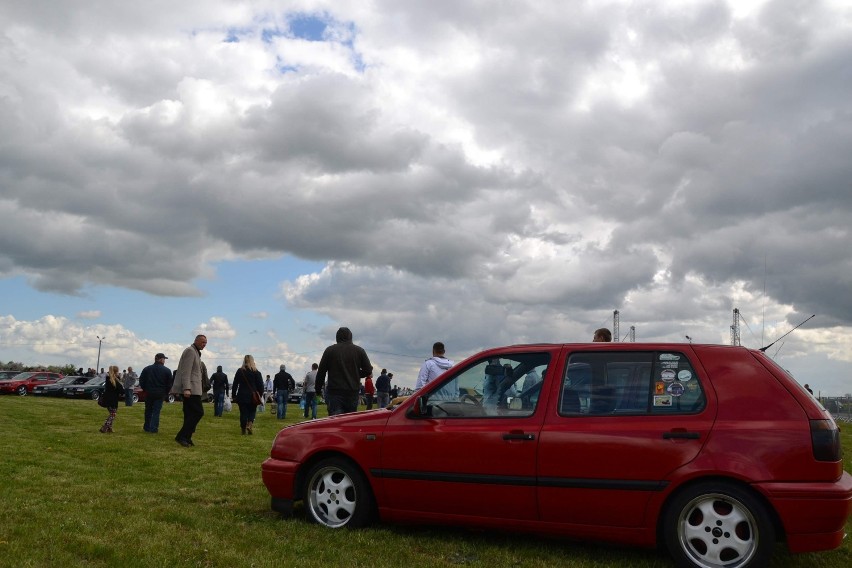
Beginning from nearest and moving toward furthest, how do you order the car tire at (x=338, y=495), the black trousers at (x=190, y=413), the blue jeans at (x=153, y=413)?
the car tire at (x=338, y=495) → the black trousers at (x=190, y=413) → the blue jeans at (x=153, y=413)

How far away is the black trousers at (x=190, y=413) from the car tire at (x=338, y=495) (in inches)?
281

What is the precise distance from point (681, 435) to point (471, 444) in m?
1.55

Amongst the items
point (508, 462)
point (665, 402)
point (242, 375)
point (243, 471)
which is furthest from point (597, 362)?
point (242, 375)

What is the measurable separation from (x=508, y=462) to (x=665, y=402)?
1.22 m

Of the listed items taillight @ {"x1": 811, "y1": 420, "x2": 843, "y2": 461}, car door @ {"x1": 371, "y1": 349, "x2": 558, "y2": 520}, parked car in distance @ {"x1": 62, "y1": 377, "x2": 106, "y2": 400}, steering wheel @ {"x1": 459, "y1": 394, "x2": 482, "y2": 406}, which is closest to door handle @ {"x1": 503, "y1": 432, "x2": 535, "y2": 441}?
car door @ {"x1": 371, "y1": 349, "x2": 558, "y2": 520}

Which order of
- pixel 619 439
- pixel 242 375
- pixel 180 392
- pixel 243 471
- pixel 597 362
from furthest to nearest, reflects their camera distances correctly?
1. pixel 242 375
2. pixel 180 392
3. pixel 243 471
4. pixel 597 362
5. pixel 619 439

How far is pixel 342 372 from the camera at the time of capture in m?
10.5

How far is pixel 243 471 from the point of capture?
10266 mm

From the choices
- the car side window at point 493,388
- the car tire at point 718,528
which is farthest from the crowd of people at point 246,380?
the car tire at point 718,528

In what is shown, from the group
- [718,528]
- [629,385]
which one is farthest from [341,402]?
[718,528]

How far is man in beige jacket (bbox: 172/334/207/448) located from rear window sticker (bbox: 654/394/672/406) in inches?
360

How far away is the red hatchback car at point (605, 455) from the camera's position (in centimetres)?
518

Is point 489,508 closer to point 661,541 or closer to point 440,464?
point 440,464

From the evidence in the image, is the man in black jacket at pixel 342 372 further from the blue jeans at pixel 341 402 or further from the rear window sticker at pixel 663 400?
the rear window sticker at pixel 663 400
